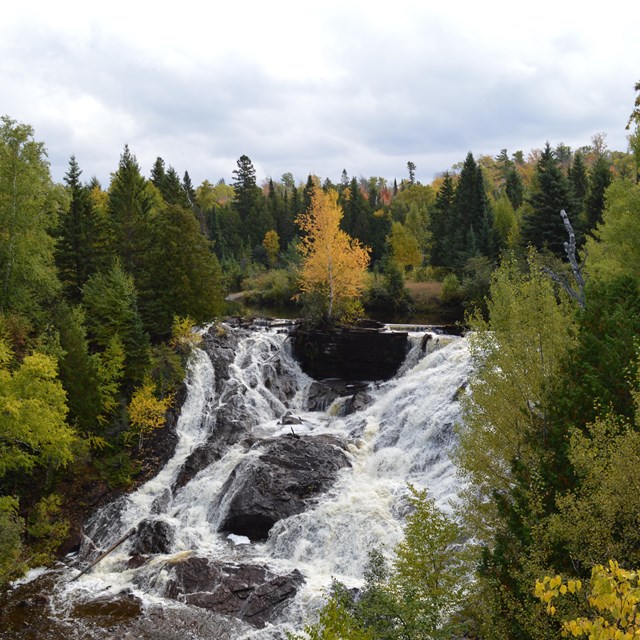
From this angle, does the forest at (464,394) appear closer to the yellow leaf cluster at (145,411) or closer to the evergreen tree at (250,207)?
the yellow leaf cluster at (145,411)

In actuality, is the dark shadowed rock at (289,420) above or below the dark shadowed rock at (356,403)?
below

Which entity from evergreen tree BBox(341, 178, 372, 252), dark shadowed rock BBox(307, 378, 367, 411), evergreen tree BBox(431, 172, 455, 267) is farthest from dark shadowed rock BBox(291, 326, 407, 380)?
evergreen tree BBox(341, 178, 372, 252)

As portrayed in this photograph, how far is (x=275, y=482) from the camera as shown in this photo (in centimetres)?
2231

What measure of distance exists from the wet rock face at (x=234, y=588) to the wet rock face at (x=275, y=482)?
2.46 m

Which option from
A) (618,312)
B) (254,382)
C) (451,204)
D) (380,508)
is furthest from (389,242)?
(618,312)

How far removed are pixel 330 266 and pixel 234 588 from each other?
24852 mm

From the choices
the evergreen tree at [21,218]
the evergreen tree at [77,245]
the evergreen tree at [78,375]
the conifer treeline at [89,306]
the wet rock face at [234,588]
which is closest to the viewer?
the wet rock face at [234,588]

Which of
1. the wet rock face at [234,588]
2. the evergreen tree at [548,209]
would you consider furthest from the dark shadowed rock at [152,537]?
the evergreen tree at [548,209]

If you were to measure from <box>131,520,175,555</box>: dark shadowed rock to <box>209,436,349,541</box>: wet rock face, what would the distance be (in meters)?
1.99

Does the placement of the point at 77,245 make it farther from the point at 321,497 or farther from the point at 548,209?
the point at 548,209

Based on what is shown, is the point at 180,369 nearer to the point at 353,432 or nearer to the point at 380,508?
the point at 353,432

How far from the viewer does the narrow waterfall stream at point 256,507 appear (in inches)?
659

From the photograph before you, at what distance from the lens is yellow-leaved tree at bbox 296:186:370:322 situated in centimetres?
3844

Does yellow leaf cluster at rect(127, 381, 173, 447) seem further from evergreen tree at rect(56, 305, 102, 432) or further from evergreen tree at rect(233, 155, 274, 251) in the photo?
evergreen tree at rect(233, 155, 274, 251)
